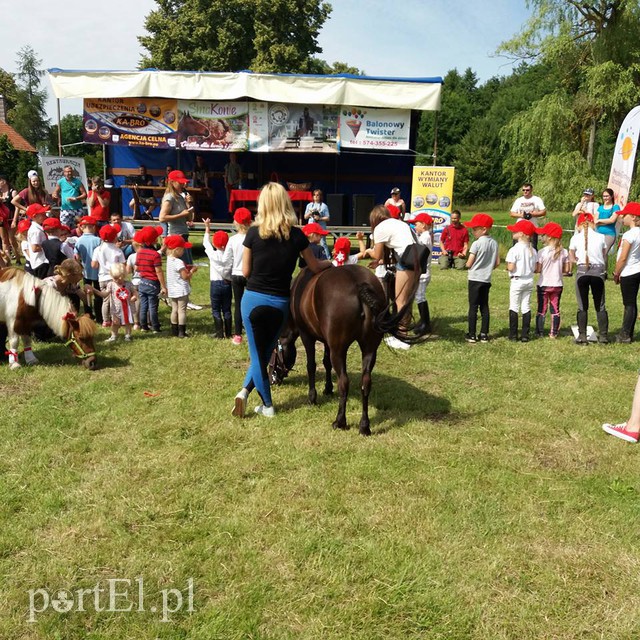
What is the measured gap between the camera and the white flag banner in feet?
42.2

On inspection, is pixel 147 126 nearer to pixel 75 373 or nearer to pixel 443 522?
pixel 75 373

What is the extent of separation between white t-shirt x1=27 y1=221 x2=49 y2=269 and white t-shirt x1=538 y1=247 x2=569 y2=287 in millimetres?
7297

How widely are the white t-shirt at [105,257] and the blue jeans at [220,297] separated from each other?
144 cm

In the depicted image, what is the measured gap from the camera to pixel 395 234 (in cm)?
705

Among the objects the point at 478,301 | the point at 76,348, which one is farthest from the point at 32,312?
the point at 478,301

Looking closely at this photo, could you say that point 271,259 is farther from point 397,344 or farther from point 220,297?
point 397,344

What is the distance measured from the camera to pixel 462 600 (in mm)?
2998

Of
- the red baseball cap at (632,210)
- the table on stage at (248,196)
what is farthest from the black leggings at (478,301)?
the table on stage at (248,196)

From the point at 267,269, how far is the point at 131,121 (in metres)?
13.8

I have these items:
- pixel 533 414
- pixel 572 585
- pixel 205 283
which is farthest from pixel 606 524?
pixel 205 283

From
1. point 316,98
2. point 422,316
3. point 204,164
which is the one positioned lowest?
point 422,316

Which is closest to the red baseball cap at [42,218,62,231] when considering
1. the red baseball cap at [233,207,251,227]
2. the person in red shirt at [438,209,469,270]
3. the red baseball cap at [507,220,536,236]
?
the red baseball cap at [233,207,251,227]

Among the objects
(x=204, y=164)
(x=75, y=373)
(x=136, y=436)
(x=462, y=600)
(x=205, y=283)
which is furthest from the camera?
(x=204, y=164)

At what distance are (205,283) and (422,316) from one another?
222 inches
